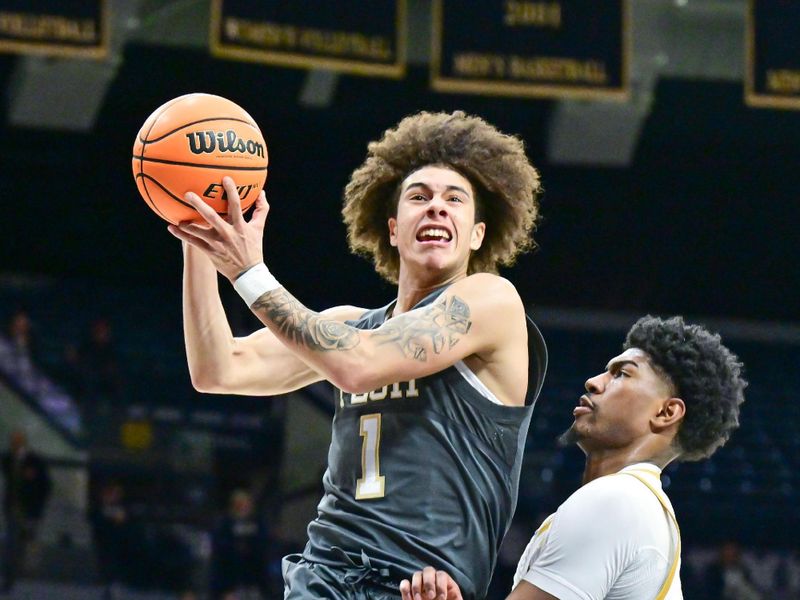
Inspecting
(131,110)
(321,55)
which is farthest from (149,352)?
(321,55)

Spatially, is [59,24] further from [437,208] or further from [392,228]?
[437,208]

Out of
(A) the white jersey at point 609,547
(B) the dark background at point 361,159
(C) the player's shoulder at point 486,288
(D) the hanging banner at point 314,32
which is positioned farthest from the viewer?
(B) the dark background at point 361,159

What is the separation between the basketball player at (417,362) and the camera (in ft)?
9.57

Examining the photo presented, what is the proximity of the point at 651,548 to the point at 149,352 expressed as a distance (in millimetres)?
9249

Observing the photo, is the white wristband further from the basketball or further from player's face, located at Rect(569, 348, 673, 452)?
player's face, located at Rect(569, 348, 673, 452)

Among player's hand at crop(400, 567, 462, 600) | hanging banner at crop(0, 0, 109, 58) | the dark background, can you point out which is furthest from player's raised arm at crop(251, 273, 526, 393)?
the dark background

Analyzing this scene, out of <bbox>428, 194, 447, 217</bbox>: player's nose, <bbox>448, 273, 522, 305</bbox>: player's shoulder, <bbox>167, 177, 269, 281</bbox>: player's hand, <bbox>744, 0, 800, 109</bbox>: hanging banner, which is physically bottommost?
<bbox>448, 273, 522, 305</bbox>: player's shoulder

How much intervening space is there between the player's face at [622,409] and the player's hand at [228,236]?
3.06 feet

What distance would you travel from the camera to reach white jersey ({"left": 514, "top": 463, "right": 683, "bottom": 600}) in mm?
2869

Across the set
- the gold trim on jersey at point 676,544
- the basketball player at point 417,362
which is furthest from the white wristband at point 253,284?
the gold trim on jersey at point 676,544

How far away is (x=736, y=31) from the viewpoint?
35.9ft

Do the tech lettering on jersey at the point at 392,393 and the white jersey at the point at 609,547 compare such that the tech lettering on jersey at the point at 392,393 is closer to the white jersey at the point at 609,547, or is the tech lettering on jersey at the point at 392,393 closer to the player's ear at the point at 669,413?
the white jersey at the point at 609,547

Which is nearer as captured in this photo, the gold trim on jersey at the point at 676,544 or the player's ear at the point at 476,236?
the gold trim on jersey at the point at 676,544

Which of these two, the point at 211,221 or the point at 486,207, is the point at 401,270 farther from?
the point at 211,221
